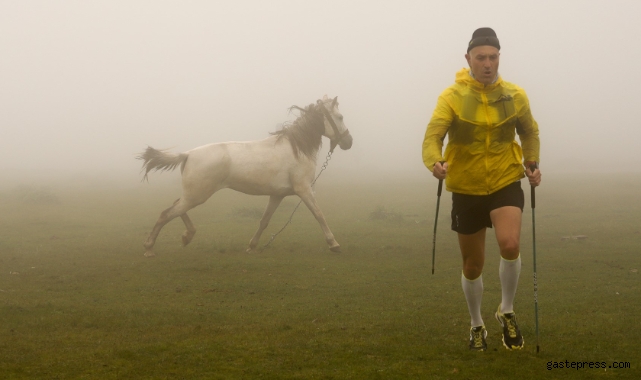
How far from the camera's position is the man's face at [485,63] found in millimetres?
5168

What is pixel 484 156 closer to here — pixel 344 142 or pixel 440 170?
pixel 440 170

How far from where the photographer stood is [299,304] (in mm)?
8133

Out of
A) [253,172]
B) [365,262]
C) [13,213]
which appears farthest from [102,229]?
[365,262]

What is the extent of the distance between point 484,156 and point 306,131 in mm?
7313

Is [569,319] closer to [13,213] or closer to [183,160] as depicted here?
[183,160]

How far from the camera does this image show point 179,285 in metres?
9.59

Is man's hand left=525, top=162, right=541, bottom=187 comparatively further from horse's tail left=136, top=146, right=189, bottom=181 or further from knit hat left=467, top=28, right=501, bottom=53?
horse's tail left=136, top=146, right=189, bottom=181

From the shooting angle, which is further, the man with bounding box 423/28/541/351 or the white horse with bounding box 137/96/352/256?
the white horse with bounding box 137/96/352/256

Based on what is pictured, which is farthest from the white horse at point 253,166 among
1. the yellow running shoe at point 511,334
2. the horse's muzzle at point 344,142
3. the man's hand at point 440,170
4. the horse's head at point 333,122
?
the man's hand at point 440,170

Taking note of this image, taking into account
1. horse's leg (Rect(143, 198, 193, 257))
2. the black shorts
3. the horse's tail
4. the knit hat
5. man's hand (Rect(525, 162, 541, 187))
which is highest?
the knit hat

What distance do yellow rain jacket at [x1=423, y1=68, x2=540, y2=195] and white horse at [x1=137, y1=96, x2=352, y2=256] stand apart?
6.74 m

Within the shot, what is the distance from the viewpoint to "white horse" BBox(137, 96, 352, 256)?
38.5 feet

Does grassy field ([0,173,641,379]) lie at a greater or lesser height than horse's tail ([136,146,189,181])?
lesser

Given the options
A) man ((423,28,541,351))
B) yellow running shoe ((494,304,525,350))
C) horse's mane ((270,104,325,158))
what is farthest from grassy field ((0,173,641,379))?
horse's mane ((270,104,325,158))
